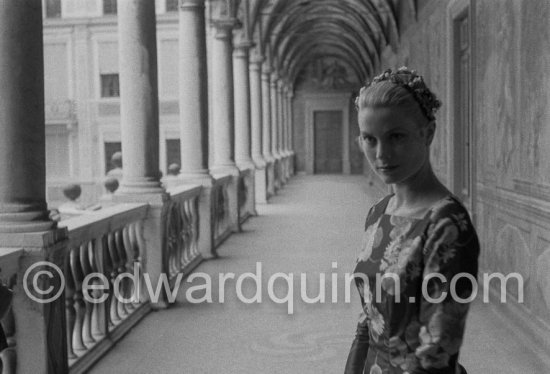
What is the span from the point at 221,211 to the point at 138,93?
5.37 m

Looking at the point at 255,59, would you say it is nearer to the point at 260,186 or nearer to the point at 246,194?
the point at 260,186

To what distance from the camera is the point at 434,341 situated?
5.64 feet

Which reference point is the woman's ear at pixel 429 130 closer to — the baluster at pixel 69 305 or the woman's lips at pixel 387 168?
the woman's lips at pixel 387 168

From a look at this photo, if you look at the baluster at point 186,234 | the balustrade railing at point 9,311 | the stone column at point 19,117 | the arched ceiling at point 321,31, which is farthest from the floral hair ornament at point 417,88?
the arched ceiling at point 321,31

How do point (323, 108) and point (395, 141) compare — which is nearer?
point (395, 141)

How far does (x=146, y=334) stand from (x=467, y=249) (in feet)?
16.0

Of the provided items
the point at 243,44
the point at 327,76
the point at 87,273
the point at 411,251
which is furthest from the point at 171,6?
the point at 411,251

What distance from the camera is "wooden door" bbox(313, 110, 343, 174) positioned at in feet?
123

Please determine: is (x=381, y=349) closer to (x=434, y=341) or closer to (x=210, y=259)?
(x=434, y=341)

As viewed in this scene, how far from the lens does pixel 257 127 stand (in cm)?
1966

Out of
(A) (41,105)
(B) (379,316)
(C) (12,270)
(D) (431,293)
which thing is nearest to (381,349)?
(B) (379,316)

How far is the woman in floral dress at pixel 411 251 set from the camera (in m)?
1.71

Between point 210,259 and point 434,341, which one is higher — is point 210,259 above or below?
below

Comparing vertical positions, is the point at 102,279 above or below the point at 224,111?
below
